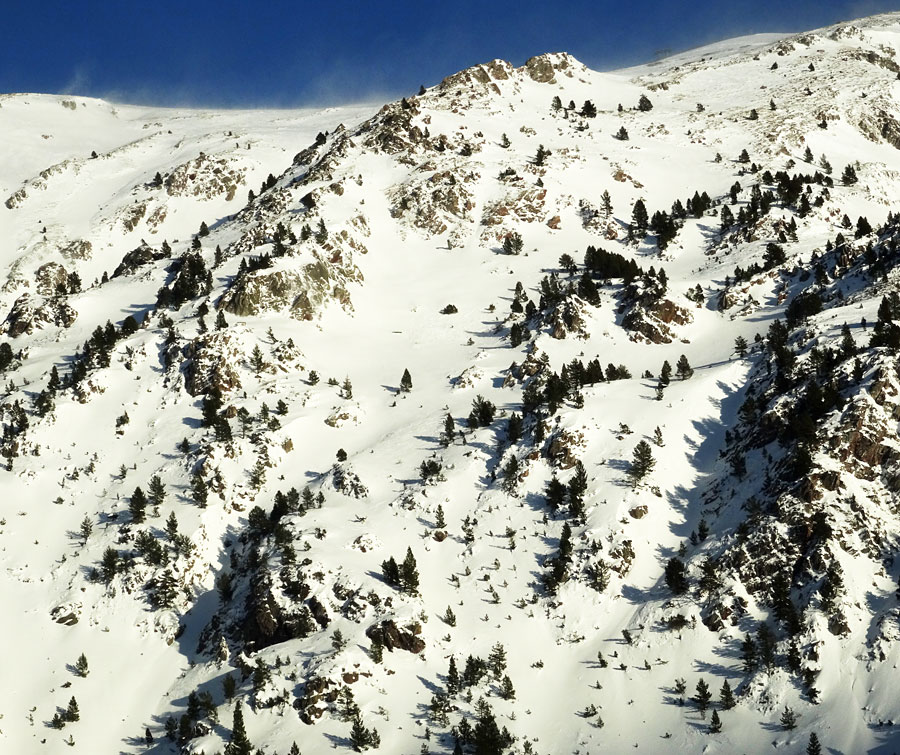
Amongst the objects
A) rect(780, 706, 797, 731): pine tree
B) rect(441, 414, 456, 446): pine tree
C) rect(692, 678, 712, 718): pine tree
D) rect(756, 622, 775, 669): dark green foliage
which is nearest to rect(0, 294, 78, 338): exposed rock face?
rect(441, 414, 456, 446): pine tree

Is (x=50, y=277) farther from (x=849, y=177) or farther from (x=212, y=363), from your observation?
(x=849, y=177)

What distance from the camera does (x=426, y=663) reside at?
3766 cm

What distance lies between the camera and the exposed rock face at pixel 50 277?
3775 inches

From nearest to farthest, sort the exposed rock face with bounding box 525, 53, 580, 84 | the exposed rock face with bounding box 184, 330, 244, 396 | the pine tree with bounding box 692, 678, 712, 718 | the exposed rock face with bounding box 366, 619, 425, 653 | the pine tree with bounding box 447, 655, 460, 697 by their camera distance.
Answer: the pine tree with bounding box 692, 678, 712, 718 → the pine tree with bounding box 447, 655, 460, 697 → the exposed rock face with bounding box 366, 619, 425, 653 → the exposed rock face with bounding box 184, 330, 244, 396 → the exposed rock face with bounding box 525, 53, 580, 84

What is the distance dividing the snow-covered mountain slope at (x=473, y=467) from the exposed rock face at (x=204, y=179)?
64.6 ft

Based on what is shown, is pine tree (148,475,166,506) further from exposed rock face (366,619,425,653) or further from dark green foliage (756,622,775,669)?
dark green foliage (756,622,775,669)

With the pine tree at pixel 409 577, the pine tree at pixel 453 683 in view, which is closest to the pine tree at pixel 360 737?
the pine tree at pixel 453 683

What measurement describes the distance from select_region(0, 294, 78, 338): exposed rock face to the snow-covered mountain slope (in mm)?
462

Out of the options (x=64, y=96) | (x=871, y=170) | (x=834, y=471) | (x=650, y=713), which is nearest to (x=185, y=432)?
(x=650, y=713)

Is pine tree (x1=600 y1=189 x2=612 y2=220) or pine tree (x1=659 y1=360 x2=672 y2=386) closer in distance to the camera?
pine tree (x1=659 y1=360 x2=672 y2=386)

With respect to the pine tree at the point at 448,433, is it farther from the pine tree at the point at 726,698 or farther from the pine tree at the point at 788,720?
the pine tree at the point at 788,720

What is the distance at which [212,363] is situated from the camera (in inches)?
2336

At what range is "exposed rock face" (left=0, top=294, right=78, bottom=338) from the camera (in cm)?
7587

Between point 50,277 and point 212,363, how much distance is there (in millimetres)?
52927
